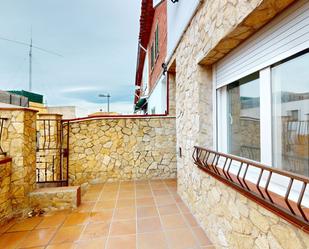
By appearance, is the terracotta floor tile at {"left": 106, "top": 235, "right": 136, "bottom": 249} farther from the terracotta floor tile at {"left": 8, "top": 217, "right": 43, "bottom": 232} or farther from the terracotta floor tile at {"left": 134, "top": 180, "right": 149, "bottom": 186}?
the terracotta floor tile at {"left": 134, "top": 180, "right": 149, "bottom": 186}

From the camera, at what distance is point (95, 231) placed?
2.88 metres

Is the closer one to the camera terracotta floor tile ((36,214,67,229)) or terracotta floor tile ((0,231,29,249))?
terracotta floor tile ((0,231,29,249))

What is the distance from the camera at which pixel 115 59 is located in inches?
542

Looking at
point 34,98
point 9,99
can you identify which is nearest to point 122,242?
point 9,99

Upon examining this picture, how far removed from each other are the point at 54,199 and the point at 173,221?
2203 millimetres

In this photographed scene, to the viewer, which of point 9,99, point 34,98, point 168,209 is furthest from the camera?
point 34,98

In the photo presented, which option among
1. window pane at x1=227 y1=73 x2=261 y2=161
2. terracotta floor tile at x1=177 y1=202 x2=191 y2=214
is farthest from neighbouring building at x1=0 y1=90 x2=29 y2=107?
window pane at x1=227 y1=73 x2=261 y2=161

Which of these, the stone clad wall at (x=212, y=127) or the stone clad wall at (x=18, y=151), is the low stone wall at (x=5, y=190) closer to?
the stone clad wall at (x=18, y=151)

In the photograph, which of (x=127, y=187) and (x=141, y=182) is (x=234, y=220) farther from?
(x=141, y=182)

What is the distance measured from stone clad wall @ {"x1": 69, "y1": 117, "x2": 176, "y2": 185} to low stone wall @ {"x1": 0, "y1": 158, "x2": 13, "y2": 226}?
2.18m

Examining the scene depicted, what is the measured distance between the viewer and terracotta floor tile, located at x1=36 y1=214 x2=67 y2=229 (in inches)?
121

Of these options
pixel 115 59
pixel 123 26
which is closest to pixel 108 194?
pixel 123 26

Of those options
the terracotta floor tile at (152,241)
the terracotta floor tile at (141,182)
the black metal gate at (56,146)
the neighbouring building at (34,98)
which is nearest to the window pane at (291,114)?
the terracotta floor tile at (152,241)

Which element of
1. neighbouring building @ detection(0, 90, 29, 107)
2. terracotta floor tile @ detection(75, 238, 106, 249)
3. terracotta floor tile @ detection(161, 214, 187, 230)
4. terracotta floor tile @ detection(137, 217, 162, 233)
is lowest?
terracotta floor tile @ detection(75, 238, 106, 249)
